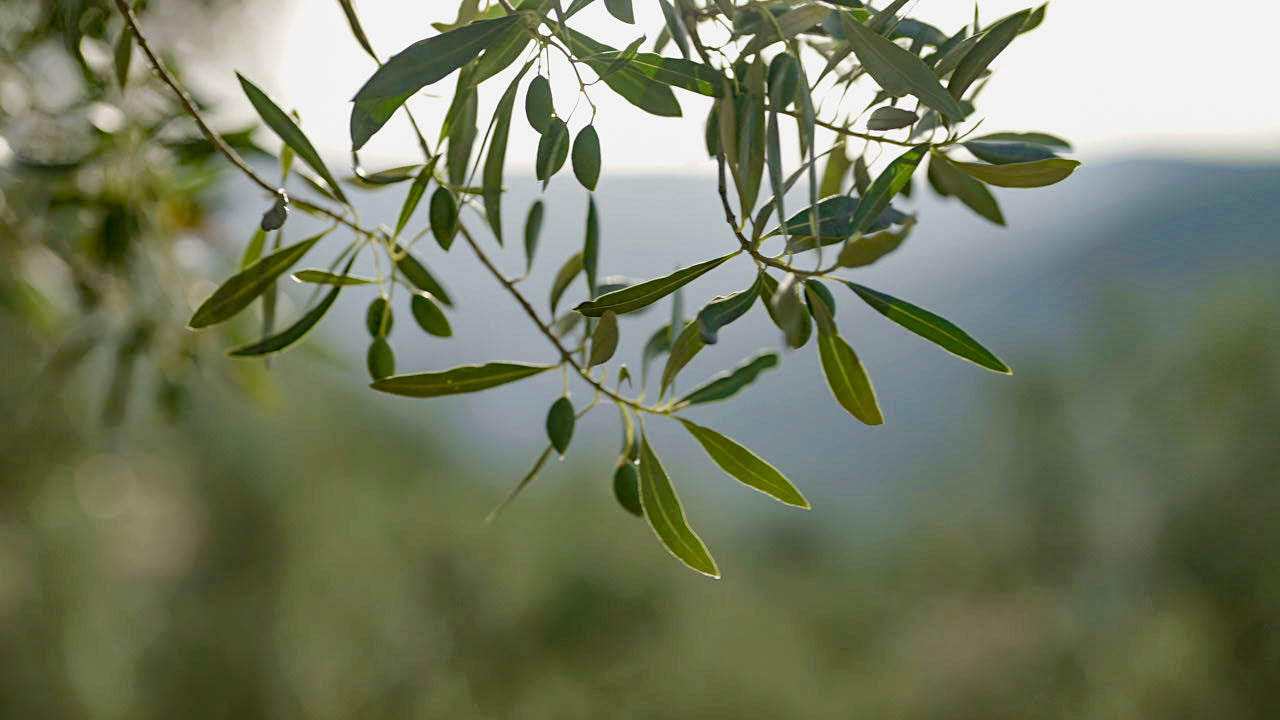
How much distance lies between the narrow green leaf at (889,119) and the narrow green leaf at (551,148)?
3.8 inches

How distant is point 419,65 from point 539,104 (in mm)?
43

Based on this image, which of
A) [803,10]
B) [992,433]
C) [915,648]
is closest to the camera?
[803,10]

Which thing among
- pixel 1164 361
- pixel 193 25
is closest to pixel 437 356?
pixel 1164 361

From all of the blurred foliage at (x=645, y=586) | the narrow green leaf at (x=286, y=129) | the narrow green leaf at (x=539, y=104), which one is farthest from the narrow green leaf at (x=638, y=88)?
the blurred foliage at (x=645, y=586)

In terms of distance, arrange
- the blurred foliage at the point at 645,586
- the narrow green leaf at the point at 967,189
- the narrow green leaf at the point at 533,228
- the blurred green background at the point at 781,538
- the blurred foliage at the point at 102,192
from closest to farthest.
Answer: the narrow green leaf at the point at 967,189, the narrow green leaf at the point at 533,228, the blurred foliage at the point at 102,192, the blurred green background at the point at 781,538, the blurred foliage at the point at 645,586

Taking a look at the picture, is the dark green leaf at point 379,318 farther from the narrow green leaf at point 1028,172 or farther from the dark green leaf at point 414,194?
the narrow green leaf at point 1028,172

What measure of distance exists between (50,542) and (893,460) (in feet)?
18.0

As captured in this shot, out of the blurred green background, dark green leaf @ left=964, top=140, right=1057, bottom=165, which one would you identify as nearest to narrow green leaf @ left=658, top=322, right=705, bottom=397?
dark green leaf @ left=964, top=140, right=1057, bottom=165

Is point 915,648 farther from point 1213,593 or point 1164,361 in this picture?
point 1164,361

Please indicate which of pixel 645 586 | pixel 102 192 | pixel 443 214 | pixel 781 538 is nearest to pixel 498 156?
pixel 443 214

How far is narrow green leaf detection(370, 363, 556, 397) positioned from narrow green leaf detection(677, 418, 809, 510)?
64mm

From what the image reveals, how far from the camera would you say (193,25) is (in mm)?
1011

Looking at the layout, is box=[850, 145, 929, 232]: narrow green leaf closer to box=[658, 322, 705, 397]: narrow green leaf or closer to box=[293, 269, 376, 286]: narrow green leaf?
box=[658, 322, 705, 397]: narrow green leaf

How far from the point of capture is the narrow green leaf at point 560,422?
348 millimetres
